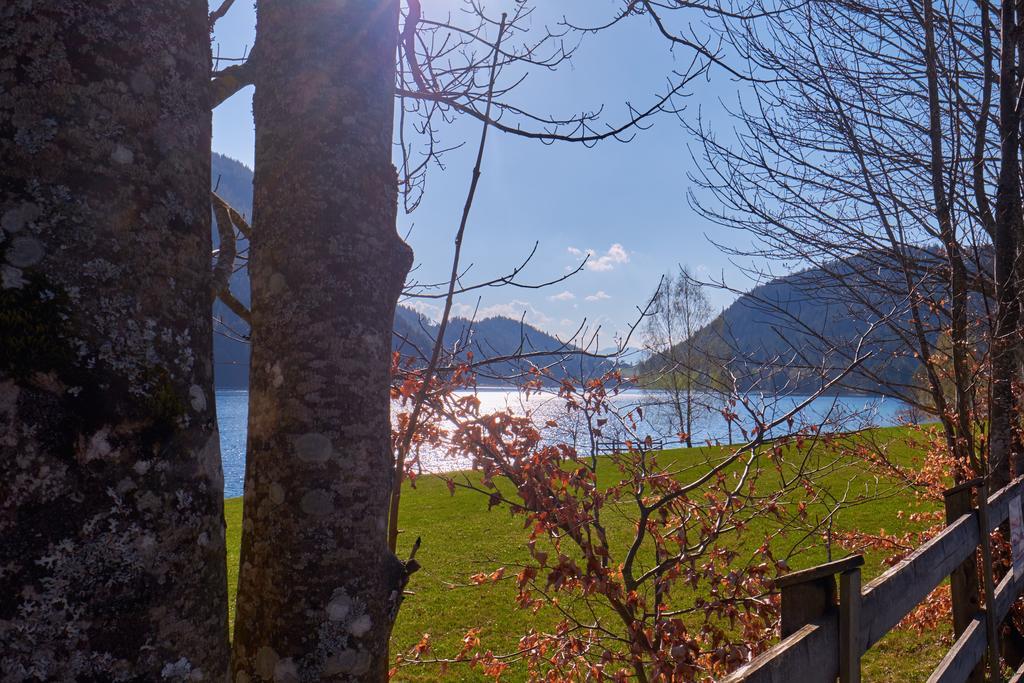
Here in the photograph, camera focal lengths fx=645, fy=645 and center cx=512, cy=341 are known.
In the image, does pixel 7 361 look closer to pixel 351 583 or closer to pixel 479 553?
pixel 351 583

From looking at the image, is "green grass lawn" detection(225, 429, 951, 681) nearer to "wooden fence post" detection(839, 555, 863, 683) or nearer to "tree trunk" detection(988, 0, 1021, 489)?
"tree trunk" detection(988, 0, 1021, 489)

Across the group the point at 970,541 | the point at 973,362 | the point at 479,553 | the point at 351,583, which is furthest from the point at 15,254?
the point at 479,553

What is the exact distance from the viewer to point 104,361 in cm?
92

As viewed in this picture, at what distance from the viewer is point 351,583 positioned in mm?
1263

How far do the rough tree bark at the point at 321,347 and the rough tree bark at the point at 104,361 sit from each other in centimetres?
22

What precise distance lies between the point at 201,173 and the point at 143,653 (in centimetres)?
76

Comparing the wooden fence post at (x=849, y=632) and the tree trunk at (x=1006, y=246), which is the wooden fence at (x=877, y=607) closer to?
the wooden fence post at (x=849, y=632)

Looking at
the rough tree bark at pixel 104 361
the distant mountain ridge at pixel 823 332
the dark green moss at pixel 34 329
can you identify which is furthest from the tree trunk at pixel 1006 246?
the dark green moss at pixel 34 329

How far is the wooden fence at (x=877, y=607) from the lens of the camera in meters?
1.63

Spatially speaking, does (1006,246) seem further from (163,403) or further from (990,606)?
(163,403)

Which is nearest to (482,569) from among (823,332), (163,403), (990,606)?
(823,332)

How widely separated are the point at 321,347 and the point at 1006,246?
221 inches

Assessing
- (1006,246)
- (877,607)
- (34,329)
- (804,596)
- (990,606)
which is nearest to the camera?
(34,329)

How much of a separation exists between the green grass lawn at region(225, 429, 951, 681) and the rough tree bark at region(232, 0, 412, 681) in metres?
2.72
